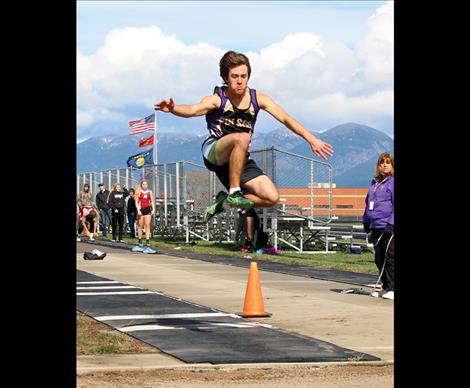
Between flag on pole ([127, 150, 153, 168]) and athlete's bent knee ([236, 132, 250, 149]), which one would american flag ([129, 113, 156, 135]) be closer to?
flag on pole ([127, 150, 153, 168])

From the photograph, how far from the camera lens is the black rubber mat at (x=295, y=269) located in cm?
2012

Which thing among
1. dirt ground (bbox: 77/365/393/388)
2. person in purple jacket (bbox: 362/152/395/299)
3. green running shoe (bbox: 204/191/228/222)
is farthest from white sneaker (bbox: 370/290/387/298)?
green running shoe (bbox: 204/191/228/222)

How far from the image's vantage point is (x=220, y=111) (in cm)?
759

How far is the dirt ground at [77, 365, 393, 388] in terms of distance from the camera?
8.83m

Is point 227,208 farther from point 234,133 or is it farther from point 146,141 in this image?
point 234,133

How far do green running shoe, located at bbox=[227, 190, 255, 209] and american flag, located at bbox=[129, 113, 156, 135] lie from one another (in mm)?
29653

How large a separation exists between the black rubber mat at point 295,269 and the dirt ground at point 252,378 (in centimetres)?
930

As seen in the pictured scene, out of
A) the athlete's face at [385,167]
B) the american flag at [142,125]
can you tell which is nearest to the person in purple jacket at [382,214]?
the athlete's face at [385,167]
